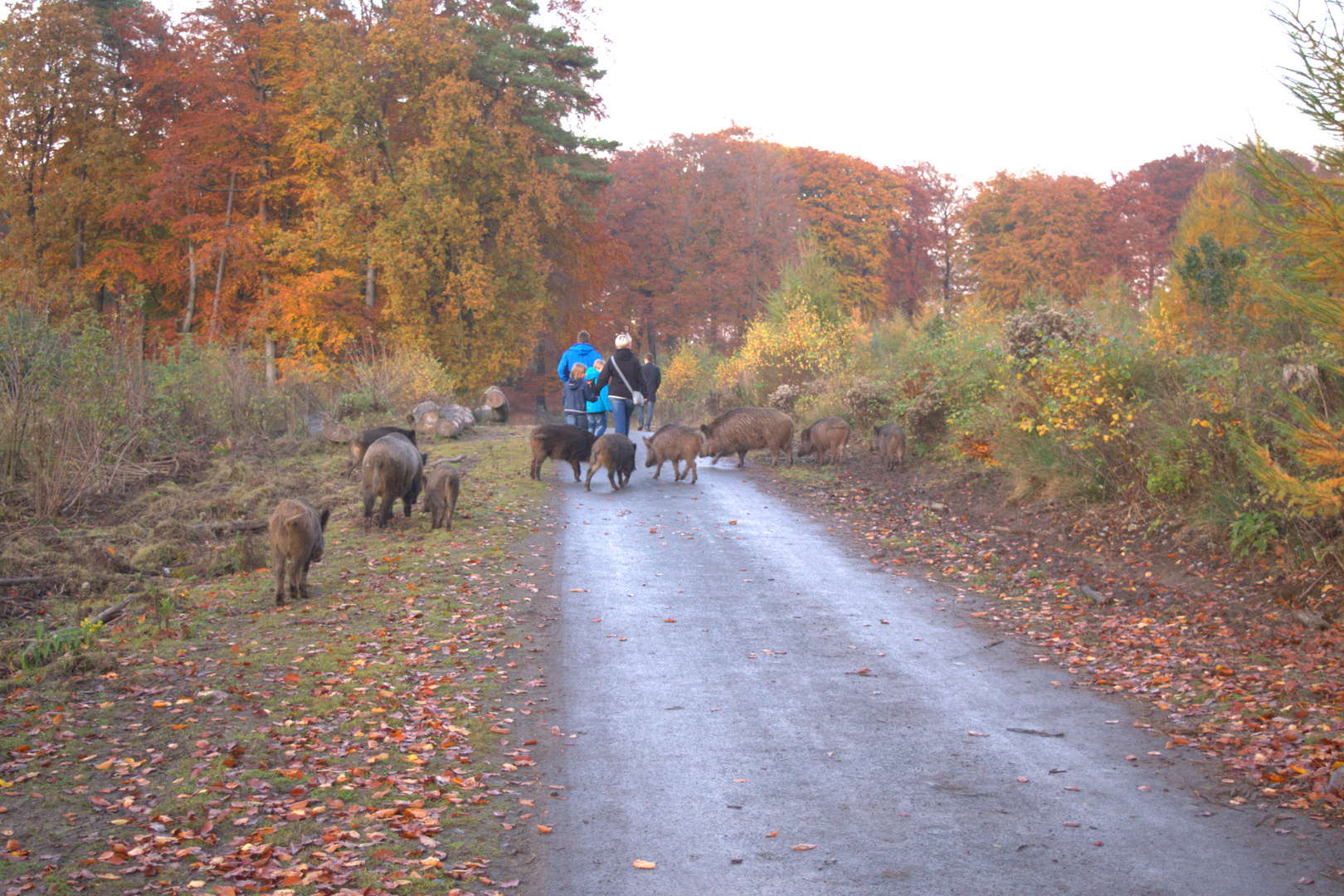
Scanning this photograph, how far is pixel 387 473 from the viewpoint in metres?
12.3

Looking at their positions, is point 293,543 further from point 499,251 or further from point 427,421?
point 499,251

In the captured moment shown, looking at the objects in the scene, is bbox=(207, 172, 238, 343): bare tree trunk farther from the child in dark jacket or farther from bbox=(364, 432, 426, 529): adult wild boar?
bbox=(364, 432, 426, 529): adult wild boar

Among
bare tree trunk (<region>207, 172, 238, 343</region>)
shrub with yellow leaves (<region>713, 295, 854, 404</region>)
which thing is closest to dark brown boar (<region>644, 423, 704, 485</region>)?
shrub with yellow leaves (<region>713, 295, 854, 404</region>)

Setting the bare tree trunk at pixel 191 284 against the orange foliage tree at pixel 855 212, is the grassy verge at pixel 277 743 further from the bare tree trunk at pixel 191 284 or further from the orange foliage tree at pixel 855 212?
the orange foliage tree at pixel 855 212

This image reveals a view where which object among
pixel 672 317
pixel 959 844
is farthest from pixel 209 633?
pixel 672 317

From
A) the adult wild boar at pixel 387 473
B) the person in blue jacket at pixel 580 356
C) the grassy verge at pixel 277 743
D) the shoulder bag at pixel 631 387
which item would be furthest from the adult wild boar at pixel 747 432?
the grassy verge at pixel 277 743

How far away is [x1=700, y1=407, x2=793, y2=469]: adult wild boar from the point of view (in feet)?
61.9

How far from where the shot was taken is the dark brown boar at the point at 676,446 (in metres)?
17.2

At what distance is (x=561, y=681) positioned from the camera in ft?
23.9

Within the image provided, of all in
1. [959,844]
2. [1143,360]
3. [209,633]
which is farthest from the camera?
[1143,360]

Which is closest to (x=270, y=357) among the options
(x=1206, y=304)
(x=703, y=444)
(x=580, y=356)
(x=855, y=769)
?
(x=580, y=356)

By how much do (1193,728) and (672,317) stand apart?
46200 millimetres

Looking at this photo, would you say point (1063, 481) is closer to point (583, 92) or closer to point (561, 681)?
point (561, 681)

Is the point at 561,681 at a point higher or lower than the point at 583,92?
lower
